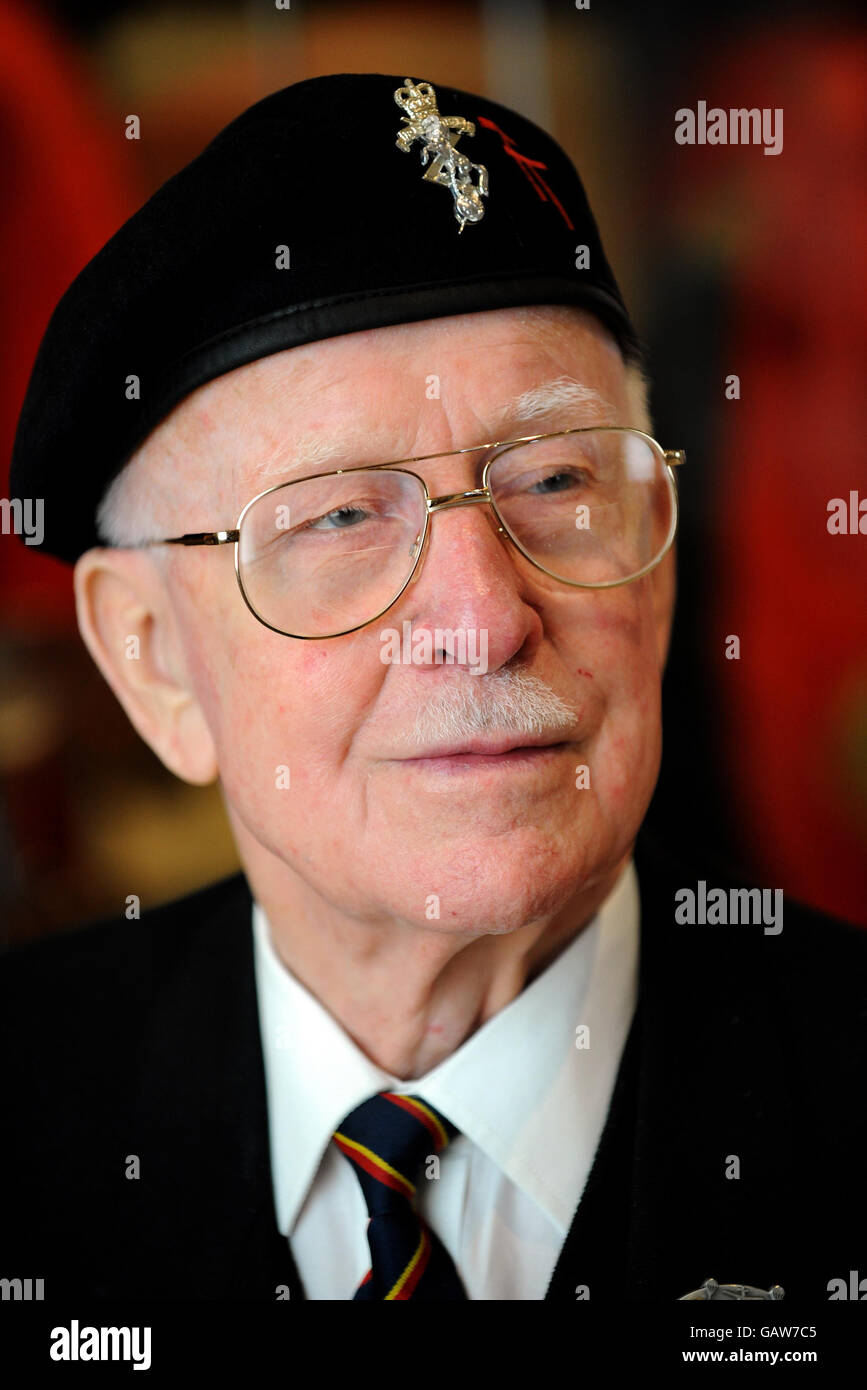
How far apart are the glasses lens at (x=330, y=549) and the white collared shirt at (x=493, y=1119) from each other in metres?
0.45

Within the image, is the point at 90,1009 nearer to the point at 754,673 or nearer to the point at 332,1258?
the point at 332,1258

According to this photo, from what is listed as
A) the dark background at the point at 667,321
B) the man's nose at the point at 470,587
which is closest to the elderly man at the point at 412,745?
the man's nose at the point at 470,587

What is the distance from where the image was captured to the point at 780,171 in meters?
1.54

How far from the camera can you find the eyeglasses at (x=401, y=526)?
1038 millimetres

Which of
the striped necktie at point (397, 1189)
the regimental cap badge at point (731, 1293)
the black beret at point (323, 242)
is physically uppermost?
the black beret at point (323, 242)

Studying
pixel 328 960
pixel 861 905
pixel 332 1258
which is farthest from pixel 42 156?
pixel 861 905

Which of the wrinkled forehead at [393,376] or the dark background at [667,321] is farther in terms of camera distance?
the dark background at [667,321]

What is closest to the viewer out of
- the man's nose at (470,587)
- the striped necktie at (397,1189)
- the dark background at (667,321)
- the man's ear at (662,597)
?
the man's nose at (470,587)

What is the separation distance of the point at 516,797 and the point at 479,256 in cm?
49

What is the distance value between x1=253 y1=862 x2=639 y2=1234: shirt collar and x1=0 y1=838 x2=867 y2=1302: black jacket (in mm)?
23

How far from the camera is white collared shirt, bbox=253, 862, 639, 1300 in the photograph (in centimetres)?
115

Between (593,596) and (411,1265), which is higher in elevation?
(593,596)

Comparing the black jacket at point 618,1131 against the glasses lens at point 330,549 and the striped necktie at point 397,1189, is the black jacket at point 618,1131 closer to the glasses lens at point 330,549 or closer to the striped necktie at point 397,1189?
the striped necktie at point 397,1189
